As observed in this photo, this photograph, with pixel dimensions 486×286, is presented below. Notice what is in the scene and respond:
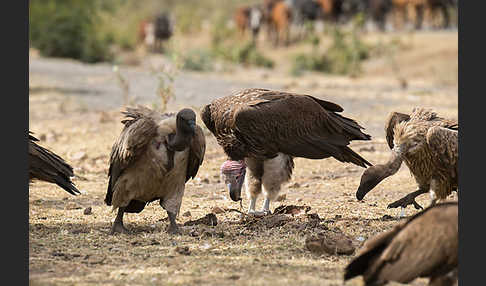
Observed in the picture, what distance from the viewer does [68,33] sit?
25859mm

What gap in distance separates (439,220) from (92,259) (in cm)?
252

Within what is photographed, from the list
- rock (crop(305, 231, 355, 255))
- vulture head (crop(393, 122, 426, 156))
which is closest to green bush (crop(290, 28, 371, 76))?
vulture head (crop(393, 122, 426, 156))

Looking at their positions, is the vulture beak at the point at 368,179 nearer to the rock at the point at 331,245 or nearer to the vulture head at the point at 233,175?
the rock at the point at 331,245

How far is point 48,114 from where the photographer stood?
1482cm

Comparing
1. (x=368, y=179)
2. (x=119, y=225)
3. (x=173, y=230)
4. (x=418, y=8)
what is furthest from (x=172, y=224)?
(x=418, y=8)

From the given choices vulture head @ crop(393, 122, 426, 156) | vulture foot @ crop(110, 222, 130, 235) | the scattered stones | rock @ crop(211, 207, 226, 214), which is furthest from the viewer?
rock @ crop(211, 207, 226, 214)

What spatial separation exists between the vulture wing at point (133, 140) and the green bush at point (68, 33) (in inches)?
651

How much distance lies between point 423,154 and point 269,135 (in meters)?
1.35

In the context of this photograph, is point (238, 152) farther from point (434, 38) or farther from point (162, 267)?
point (434, 38)

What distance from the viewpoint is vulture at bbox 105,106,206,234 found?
6.82 m

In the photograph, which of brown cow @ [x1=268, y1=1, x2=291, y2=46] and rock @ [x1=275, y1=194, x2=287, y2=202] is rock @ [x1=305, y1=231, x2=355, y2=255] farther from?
brown cow @ [x1=268, y1=1, x2=291, y2=46]

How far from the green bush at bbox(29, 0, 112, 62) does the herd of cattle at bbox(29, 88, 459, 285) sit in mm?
15972

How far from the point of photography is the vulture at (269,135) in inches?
302
